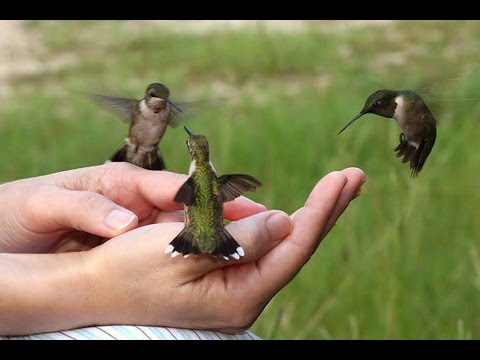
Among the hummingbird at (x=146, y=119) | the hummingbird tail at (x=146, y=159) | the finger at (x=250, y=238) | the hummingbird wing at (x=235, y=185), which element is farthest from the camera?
the hummingbird tail at (x=146, y=159)

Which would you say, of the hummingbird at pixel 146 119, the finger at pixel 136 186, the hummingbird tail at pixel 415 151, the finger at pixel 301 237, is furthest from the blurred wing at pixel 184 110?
the hummingbird tail at pixel 415 151

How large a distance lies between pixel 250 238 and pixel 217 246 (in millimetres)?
153

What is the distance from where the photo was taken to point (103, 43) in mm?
5781

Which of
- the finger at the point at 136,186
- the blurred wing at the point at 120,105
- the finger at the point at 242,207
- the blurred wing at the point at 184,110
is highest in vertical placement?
the blurred wing at the point at 120,105

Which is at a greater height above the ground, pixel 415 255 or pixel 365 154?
pixel 365 154

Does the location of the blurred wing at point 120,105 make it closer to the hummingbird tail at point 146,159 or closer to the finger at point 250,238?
the hummingbird tail at point 146,159

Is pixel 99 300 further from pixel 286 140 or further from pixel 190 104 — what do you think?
pixel 286 140

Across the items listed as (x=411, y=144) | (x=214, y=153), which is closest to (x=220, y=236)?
(x=411, y=144)

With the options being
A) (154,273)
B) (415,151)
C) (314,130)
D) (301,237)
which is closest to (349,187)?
(301,237)

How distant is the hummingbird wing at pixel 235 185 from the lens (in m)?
1.48

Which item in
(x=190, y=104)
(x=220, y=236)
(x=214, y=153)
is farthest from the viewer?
(x=214, y=153)

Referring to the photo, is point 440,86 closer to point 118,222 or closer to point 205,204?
point 205,204

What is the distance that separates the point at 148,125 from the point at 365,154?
85.4 inches

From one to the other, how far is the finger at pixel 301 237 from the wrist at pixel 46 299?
28cm
